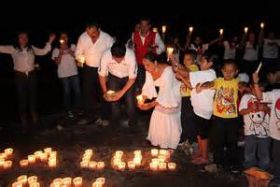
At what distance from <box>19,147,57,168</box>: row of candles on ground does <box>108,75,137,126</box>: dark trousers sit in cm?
213

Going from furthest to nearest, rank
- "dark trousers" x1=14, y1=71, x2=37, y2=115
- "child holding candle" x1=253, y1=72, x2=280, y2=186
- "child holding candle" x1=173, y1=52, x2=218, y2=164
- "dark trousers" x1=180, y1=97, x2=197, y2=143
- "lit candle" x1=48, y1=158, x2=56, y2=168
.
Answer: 1. "dark trousers" x1=14, y1=71, x2=37, y2=115
2. "dark trousers" x1=180, y1=97, x2=197, y2=143
3. "lit candle" x1=48, y1=158, x2=56, y2=168
4. "child holding candle" x1=173, y1=52, x2=218, y2=164
5. "child holding candle" x1=253, y1=72, x2=280, y2=186

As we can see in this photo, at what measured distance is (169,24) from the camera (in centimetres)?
2302

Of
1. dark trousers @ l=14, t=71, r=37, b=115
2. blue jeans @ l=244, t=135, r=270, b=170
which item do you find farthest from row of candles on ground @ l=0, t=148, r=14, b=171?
blue jeans @ l=244, t=135, r=270, b=170

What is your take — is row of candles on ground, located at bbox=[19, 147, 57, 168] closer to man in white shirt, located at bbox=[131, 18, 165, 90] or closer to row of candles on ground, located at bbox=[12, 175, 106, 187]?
row of candles on ground, located at bbox=[12, 175, 106, 187]

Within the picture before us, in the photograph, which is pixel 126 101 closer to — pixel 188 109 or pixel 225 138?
pixel 188 109

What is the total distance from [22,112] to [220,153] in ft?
15.4

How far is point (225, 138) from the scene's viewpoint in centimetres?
726

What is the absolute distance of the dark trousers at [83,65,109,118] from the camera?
9.98 m

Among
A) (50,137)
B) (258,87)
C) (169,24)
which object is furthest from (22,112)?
(169,24)

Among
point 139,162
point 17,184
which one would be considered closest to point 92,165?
point 139,162

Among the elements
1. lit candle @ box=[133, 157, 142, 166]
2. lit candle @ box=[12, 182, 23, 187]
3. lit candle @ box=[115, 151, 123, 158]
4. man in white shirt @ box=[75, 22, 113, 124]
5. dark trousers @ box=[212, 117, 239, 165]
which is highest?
man in white shirt @ box=[75, 22, 113, 124]

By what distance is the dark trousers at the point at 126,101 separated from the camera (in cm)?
927

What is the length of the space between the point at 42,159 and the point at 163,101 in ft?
7.84

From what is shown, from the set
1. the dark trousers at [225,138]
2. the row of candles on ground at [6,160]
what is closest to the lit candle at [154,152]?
the dark trousers at [225,138]
